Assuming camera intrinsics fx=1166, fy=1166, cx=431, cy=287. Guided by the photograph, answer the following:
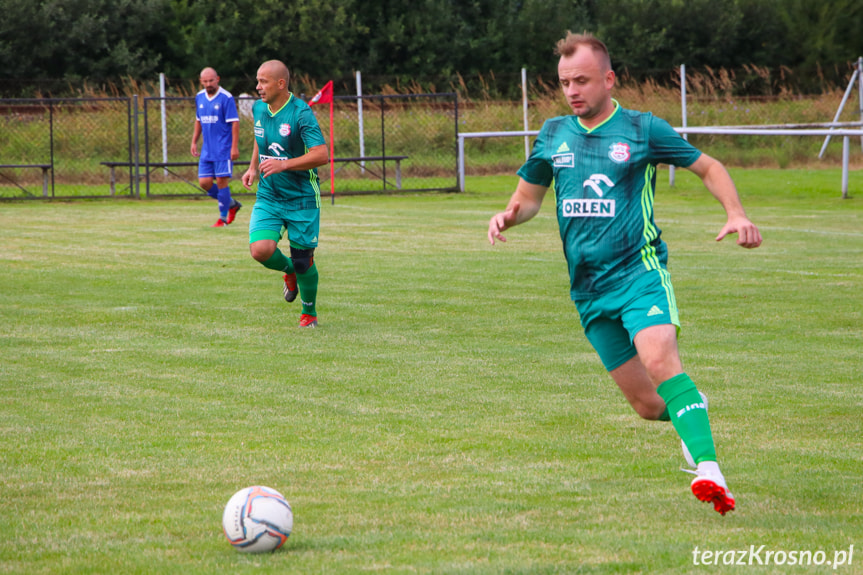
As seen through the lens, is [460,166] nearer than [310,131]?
No

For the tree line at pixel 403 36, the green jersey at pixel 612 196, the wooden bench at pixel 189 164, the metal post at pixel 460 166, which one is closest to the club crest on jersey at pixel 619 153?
the green jersey at pixel 612 196

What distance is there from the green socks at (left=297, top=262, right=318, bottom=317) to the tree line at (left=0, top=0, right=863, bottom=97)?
3215cm

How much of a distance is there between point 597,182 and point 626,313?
1.88 ft

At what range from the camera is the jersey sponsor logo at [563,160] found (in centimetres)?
497

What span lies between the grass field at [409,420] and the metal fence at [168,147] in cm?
1334

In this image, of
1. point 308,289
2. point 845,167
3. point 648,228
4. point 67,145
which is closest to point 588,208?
point 648,228

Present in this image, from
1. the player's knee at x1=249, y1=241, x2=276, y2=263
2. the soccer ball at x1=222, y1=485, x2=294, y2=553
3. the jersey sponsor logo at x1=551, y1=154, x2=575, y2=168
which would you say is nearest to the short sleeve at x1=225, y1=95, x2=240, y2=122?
the player's knee at x1=249, y1=241, x2=276, y2=263

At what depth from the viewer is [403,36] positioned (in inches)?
1810

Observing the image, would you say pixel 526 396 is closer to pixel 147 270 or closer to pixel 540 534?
pixel 540 534

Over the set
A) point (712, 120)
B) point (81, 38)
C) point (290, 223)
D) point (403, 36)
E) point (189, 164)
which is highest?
point (403, 36)

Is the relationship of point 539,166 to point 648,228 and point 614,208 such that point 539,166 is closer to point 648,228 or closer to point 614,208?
point 614,208

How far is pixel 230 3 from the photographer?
43.5 metres

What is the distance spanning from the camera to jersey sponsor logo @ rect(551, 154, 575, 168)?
196 inches

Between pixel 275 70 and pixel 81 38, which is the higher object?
pixel 81 38
